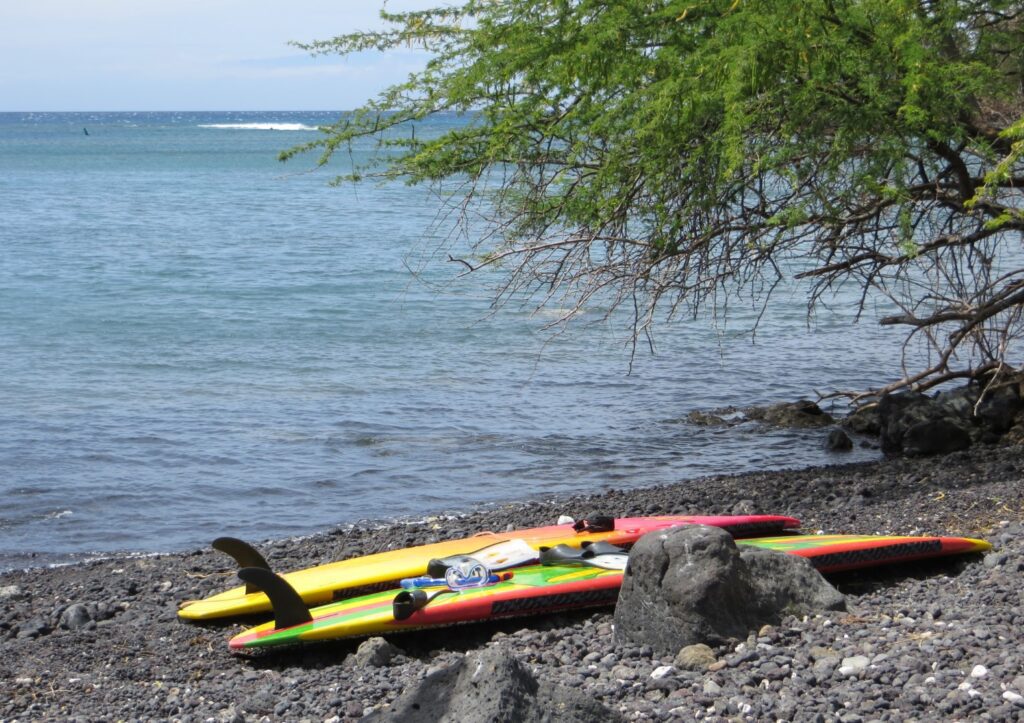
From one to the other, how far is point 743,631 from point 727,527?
7.59 feet

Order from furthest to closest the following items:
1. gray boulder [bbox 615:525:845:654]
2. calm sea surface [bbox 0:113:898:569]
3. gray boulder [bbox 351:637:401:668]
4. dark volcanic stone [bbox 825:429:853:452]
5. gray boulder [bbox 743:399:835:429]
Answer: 1. gray boulder [bbox 743:399:835:429]
2. dark volcanic stone [bbox 825:429:853:452]
3. calm sea surface [bbox 0:113:898:569]
4. gray boulder [bbox 351:637:401:668]
5. gray boulder [bbox 615:525:845:654]

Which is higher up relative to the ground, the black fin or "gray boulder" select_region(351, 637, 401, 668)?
the black fin

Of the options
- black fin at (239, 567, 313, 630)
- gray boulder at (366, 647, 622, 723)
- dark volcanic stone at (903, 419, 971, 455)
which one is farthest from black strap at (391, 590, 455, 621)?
dark volcanic stone at (903, 419, 971, 455)

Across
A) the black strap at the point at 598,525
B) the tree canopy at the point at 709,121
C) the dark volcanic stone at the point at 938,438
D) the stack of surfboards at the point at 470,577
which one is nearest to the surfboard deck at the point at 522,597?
the stack of surfboards at the point at 470,577

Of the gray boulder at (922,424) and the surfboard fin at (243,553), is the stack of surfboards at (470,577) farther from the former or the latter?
the gray boulder at (922,424)

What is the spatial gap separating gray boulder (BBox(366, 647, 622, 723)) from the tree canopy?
4.13 m

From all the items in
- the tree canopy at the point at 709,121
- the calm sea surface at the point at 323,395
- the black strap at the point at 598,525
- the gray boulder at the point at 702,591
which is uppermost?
the tree canopy at the point at 709,121

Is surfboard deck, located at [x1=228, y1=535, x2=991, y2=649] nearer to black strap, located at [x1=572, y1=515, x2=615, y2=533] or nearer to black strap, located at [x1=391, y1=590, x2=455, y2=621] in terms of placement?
black strap, located at [x1=391, y1=590, x2=455, y2=621]

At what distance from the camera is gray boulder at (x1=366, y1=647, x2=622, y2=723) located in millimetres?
3721

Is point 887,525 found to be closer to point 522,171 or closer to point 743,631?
point 743,631

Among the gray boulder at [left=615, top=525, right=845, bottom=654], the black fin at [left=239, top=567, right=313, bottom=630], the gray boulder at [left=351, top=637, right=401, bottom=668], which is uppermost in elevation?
the gray boulder at [left=615, top=525, right=845, bottom=654]

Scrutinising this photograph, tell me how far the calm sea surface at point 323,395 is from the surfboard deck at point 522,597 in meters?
3.29

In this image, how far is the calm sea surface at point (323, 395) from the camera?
10273 mm

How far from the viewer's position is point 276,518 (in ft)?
32.1
